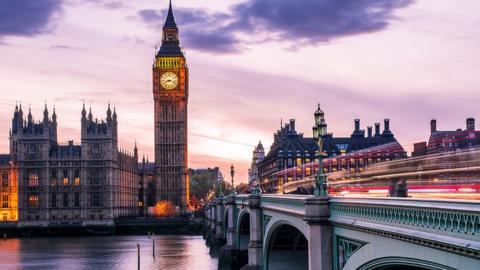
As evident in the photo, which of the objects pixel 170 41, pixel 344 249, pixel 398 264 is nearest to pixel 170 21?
pixel 170 41

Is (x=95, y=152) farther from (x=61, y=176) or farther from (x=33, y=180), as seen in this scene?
(x=33, y=180)

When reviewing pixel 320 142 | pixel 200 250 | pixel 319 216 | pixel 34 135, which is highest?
pixel 34 135

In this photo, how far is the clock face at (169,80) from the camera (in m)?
184

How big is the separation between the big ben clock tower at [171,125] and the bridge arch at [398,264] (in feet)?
520

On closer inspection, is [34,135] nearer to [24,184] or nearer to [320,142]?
[24,184]

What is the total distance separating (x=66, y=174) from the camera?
524 feet

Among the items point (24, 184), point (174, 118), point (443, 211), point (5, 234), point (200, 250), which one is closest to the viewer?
point (443, 211)

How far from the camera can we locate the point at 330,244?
25750mm

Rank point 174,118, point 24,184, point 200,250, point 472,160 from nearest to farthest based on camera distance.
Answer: point 472,160 → point 200,250 → point 24,184 → point 174,118

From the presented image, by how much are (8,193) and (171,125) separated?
131 feet

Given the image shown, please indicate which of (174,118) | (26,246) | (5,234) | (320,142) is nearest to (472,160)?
(320,142)

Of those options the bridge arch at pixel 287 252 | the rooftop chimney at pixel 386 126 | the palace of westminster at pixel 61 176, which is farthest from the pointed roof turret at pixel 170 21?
the bridge arch at pixel 287 252

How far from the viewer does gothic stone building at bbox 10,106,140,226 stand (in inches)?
6206

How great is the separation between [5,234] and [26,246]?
2663 cm
